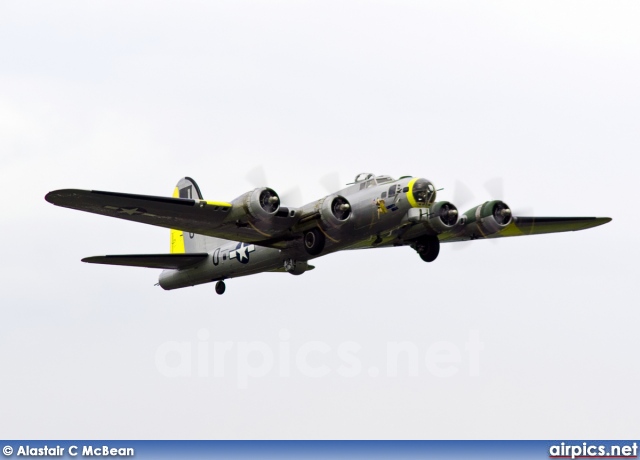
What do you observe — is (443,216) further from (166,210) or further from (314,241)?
(166,210)

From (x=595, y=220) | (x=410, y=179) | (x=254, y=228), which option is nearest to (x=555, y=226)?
(x=595, y=220)

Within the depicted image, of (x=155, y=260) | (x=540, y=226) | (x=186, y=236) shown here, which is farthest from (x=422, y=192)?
(x=186, y=236)

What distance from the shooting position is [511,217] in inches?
1129

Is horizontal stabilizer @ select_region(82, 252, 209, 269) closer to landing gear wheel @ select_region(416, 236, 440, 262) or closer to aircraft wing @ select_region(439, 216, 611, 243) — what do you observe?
landing gear wheel @ select_region(416, 236, 440, 262)

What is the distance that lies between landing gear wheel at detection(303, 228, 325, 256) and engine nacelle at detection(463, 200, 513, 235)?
608 cm

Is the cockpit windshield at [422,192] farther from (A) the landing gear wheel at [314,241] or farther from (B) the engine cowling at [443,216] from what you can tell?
(A) the landing gear wheel at [314,241]

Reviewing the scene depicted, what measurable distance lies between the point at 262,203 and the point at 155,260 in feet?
23.0

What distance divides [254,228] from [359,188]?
3364 millimetres

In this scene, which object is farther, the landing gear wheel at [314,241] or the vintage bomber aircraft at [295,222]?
the landing gear wheel at [314,241]

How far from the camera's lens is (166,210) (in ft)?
80.9

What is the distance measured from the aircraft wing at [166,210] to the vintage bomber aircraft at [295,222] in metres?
0.03

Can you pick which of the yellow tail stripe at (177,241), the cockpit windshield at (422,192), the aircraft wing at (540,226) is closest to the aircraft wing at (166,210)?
the cockpit windshield at (422,192)

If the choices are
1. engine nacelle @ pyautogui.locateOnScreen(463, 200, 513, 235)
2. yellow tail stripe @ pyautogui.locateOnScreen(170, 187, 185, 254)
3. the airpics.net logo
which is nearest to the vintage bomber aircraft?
engine nacelle @ pyautogui.locateOnScreen(463, 200, 513, 235)

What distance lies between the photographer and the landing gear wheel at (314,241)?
84.4 feet
